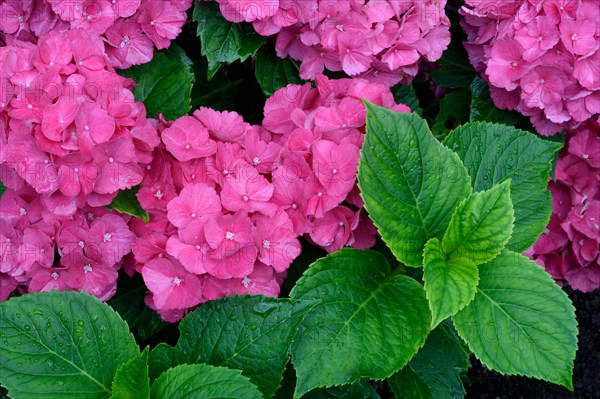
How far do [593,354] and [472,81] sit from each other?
121 centimetres

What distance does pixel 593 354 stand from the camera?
2734 mm

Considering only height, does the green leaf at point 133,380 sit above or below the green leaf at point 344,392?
above

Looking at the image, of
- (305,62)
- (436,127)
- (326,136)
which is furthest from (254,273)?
(436,127)

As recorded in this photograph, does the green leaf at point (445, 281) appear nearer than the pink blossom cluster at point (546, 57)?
Yes

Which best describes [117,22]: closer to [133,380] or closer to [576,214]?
[133,380]

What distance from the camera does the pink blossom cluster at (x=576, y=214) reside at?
6.51 ft

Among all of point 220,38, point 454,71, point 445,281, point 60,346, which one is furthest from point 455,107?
point 60,346

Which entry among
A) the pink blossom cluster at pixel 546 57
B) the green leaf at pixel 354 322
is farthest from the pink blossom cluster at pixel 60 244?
the pink blossom cluster at pixel 546 57

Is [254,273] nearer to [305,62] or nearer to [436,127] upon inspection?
[305,62]

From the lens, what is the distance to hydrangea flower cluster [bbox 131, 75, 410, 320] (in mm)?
1407

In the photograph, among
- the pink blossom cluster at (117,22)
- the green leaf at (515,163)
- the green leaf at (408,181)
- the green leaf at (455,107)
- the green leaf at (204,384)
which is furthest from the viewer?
the green leaf at (455,107)

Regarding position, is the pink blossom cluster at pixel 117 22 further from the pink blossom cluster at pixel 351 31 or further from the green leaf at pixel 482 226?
the green leaf at pixel 482 226

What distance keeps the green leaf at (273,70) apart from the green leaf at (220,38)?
0.33ft

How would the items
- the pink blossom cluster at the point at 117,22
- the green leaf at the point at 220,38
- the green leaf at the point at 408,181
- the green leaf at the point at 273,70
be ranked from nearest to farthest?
1. the green leaf at the point at 408,181
2. the pink blossom cluster at the point at 117,22
3. the green leaf at the point at 220,38
4. the green leaf at the point at 273,70
